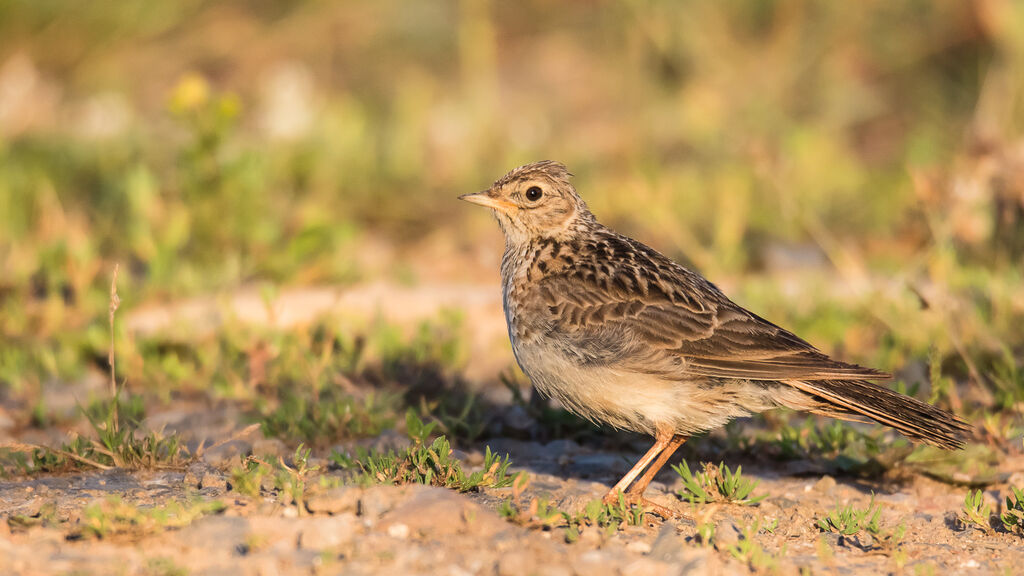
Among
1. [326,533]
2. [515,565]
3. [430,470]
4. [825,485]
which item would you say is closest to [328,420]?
[430,470]

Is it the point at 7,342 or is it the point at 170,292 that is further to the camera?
the point at 170,292

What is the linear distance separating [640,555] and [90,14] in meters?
10.6

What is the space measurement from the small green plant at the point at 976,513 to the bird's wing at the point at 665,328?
2.40 feet

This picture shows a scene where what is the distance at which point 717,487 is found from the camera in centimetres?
452

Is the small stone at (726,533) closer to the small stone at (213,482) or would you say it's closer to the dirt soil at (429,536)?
the dirt soil at (429,536)

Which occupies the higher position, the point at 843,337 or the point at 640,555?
the point at 843,337

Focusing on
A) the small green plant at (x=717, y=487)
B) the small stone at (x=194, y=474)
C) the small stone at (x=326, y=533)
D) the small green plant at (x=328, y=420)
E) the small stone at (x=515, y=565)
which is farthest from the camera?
the small green plant at (x=328, y=420)

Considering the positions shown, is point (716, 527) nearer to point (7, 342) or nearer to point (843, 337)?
point (843, 337)

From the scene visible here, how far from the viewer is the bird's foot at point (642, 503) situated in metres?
4.29

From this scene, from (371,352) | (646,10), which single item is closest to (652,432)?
(371,352)

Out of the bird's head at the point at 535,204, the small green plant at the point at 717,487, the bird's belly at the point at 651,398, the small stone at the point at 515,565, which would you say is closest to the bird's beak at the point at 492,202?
the bird's head at the point at 535,204

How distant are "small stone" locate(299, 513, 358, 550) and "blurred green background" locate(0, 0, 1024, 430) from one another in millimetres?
2618

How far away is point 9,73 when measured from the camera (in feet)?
36.6

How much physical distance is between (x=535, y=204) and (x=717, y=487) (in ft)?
5.39
